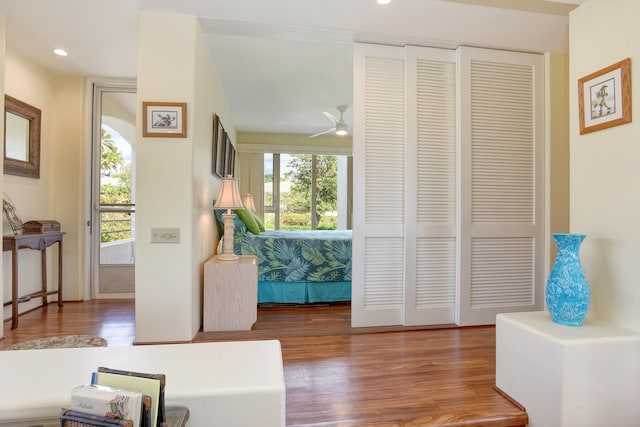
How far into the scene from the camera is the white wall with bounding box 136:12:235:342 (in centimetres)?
231

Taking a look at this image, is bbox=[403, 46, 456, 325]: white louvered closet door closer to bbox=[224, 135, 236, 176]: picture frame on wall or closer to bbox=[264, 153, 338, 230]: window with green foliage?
bbox=[224, 135, 236, 176]: picture frame on wall

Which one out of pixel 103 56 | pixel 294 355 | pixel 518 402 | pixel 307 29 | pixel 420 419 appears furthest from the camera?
pixel 103 56

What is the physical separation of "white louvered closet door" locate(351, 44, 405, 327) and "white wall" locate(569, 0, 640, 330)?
3.99ft

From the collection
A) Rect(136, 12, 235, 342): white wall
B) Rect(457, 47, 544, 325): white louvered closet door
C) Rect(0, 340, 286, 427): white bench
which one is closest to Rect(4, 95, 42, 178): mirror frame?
Rect(136, 12, 235, 342): white wall

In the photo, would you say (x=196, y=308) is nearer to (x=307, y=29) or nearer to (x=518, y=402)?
(x=518, y=402)

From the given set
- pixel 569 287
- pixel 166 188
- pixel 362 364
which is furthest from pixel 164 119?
pixel 569 287

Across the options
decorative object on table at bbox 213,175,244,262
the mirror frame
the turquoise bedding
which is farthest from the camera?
the turquoise bedding

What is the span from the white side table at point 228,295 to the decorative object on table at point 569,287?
1967mm

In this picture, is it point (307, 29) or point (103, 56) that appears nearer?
point (307, 29)

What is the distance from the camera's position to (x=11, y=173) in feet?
9.48

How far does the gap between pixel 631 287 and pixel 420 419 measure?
1.18 m

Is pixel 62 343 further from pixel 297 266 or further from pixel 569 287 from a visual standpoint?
pixel 569 287

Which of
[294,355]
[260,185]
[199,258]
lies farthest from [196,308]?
[260,185]

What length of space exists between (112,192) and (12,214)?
0.98m
